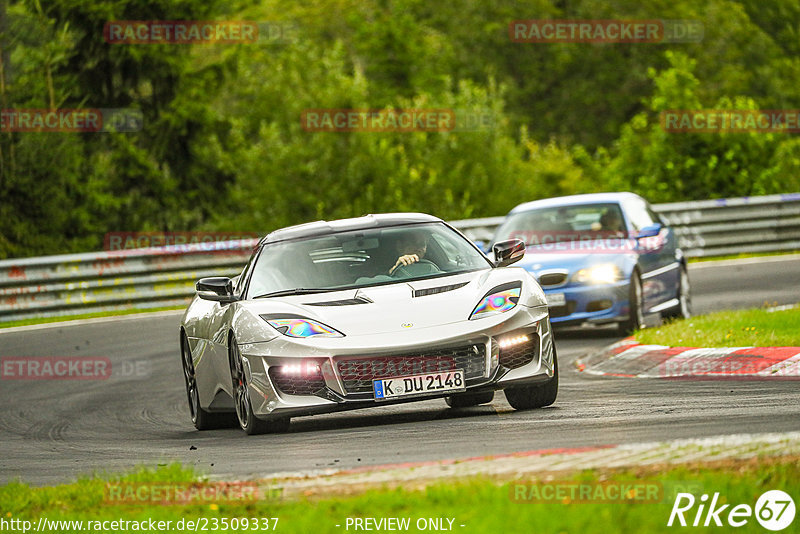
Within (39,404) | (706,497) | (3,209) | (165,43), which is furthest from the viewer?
(165,43)

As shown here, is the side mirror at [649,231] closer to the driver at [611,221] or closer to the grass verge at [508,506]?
the driver at [611,221]

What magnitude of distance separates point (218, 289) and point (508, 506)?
5.02 metres

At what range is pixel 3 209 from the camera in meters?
28.1

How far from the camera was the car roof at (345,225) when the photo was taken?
10656mm

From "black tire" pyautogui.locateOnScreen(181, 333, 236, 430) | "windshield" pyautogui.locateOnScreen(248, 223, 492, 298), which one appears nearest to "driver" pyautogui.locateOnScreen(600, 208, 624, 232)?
"windshield" pyautogui.locateOnScreen(248, 223, 492, 298)

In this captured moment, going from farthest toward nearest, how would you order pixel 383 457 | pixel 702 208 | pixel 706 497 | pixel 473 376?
pixel 702 208 < pixel 473 376 < pixel 383 457 < pixel 706 497

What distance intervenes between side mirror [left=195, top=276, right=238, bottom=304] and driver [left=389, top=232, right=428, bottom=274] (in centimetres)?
122

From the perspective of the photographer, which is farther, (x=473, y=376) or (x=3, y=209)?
(x=3, y=209)

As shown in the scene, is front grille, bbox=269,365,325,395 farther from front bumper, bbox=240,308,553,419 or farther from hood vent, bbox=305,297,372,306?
hood vent, bbox=305,297,372,306

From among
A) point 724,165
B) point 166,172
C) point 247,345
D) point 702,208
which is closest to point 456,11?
point 166,172

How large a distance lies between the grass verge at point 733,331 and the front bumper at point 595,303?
2.73ft

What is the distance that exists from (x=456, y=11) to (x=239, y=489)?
6687cm

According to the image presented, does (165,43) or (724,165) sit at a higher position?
(165,43)

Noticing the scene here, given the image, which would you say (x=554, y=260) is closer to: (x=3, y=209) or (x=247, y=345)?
(x=247, y=345)
